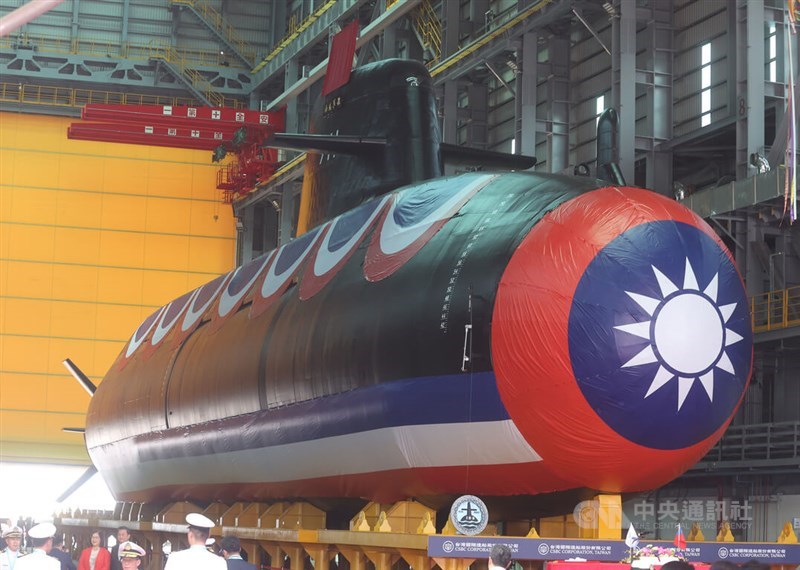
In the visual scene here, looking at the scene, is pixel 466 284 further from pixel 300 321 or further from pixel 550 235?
pixel 300 321

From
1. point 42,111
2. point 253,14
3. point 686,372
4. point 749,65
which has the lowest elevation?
point 686,372

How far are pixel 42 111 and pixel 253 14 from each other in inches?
377

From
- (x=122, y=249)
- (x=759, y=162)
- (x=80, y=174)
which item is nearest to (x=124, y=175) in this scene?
(x=80, y=174)

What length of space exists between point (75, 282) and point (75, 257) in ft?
3.14

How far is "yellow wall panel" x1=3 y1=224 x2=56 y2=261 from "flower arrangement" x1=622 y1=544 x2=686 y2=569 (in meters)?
37.9

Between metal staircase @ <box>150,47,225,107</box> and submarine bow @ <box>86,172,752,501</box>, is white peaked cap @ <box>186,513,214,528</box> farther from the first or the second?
metal staircase @ <box>150,47,225,107</box>

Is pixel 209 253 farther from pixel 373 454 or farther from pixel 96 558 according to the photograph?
pixel 373 454

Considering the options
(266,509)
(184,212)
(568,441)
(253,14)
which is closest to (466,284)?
(568,441)

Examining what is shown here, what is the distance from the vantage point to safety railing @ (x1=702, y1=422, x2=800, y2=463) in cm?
2191

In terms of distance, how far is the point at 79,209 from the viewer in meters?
44.4

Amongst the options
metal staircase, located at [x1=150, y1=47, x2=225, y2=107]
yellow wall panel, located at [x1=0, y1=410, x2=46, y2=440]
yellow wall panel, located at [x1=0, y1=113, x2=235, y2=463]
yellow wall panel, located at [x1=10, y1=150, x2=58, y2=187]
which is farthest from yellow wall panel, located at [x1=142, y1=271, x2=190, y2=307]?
metal staircase, located at [x1=150, y1=47, x2=225, y2=107]

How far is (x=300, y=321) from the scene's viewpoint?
47.8 feet

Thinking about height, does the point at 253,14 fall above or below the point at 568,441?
above

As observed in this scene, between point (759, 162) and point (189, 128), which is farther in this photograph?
point (189, 128)
